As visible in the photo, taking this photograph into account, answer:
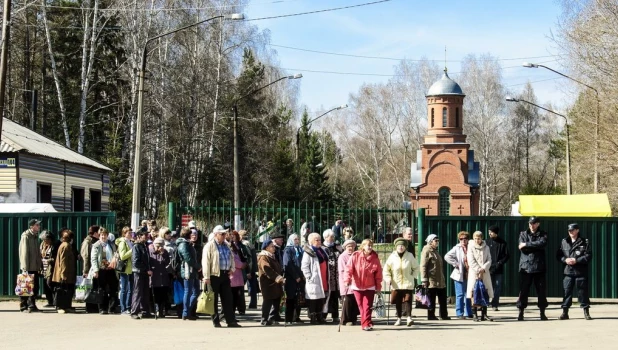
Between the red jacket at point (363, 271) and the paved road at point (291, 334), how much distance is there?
825mm

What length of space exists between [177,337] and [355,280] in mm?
3221

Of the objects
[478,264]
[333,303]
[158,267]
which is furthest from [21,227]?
[478,264]

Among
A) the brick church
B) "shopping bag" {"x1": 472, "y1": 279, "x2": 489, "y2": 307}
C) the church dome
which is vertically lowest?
"shopping bag" {"x1": 472, "y1": 279, "x2": 489, "y2": 307}

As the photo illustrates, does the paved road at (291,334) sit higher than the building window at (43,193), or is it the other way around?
the building window at (43,193)

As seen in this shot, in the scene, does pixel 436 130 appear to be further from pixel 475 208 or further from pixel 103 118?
pixel 103 118

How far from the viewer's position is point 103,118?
176ft

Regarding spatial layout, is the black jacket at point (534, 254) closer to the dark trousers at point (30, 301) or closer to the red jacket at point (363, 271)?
the red jacket at point (363, 271)

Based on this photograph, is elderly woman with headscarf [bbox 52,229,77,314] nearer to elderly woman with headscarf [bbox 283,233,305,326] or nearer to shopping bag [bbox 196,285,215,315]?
shopping bag [bbox 196,285,215,315]

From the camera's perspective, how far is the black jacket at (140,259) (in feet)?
63.4

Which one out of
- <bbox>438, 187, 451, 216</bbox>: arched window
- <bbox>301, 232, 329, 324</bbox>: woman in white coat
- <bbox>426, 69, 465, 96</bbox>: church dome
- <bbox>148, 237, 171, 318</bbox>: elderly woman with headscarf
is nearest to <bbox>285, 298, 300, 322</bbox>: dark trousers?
<bbox>301, 232, 329, 324</bbox>: woman in white coat

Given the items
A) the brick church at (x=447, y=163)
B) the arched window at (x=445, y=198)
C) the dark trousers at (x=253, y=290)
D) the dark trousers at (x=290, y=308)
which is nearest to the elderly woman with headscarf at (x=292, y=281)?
the dark trousers at (x=290, y=308)

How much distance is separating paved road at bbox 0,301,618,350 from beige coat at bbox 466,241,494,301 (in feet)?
2.22

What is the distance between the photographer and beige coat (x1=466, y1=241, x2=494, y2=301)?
19.0m

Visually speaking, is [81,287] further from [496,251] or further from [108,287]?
[496,251]
